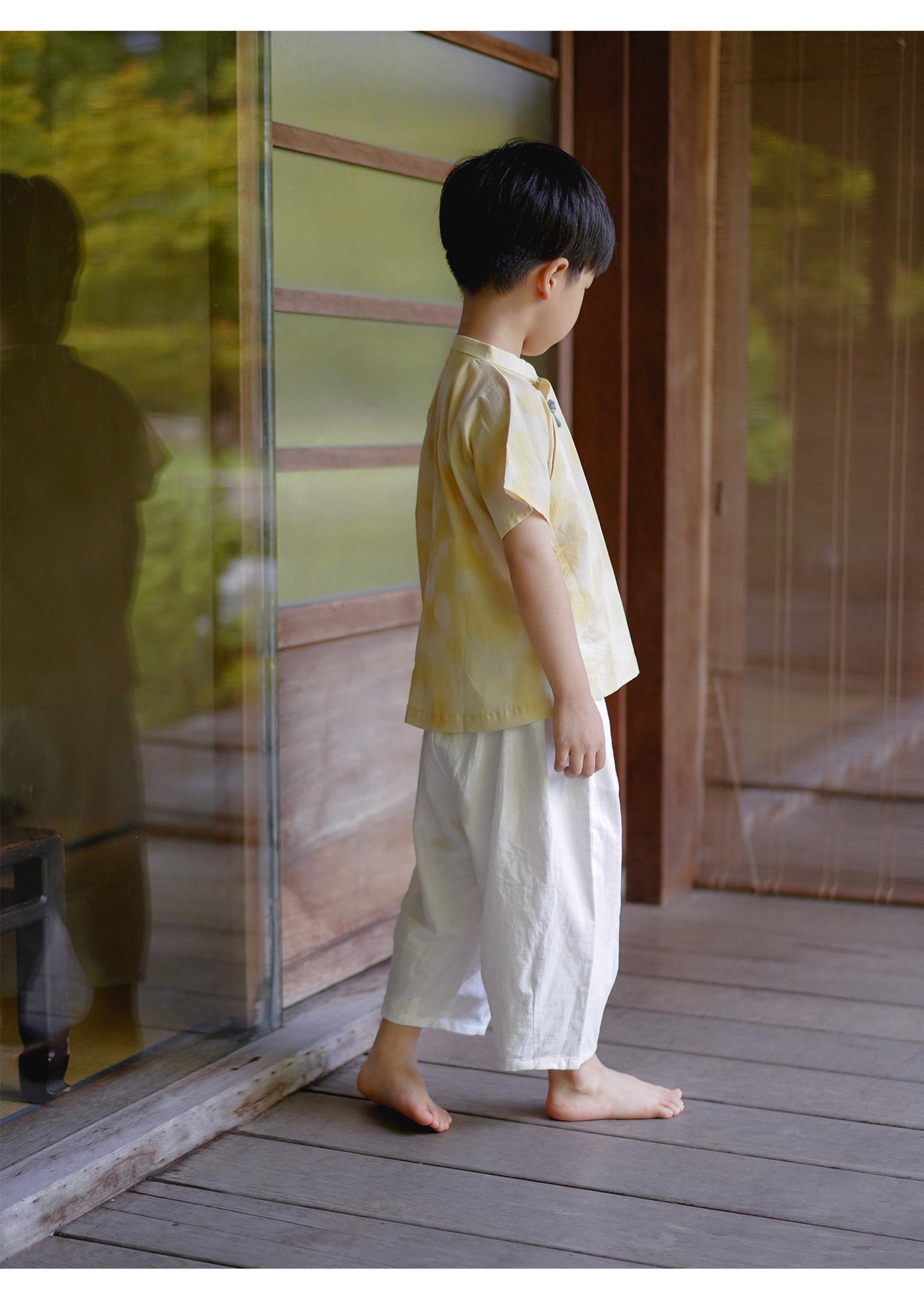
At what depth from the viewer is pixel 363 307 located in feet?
6.82

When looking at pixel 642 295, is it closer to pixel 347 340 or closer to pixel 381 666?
pixel 347 340

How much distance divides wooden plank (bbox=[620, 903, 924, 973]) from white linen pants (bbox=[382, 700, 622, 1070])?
24.6 inches

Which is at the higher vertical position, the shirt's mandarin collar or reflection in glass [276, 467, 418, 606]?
the shirt's mandarin collar

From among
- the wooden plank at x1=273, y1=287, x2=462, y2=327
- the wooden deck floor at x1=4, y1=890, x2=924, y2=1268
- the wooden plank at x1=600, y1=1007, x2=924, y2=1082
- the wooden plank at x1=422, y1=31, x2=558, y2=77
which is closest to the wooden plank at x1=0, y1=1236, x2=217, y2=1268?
the wooden deck floor at x1=4, y1=890, x2=924, y2=1268

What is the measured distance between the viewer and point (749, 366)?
2.59 metres

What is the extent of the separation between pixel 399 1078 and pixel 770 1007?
65 cm

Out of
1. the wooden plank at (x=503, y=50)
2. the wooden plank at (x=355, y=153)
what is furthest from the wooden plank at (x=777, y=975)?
the wooden plank at (x=503, y=50)

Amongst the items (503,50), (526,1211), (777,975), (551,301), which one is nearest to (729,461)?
(503,50)

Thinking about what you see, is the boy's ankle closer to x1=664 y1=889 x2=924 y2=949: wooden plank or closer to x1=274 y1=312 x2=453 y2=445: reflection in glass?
x1=664 y1=889 x2=924 y2=949: wooden plank

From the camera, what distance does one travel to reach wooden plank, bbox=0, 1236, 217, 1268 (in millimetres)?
1394

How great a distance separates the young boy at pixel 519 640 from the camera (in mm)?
1559

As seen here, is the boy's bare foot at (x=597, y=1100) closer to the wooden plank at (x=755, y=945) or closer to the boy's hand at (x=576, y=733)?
the boy's hand at (x=576, y=733)

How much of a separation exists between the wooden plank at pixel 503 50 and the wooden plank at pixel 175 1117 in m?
1.46

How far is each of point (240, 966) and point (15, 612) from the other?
61 centimetres
